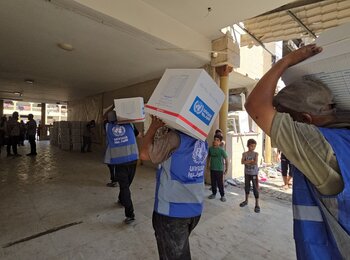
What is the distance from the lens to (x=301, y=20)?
3.53 m

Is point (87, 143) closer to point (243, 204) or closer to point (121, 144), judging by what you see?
point (121, 144)

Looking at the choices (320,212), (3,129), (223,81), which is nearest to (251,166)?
(223,81)

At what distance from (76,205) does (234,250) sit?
7.42 ft

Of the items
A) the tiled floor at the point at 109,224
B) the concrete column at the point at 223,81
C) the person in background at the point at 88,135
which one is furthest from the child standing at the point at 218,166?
the person in background at the point at 88,135

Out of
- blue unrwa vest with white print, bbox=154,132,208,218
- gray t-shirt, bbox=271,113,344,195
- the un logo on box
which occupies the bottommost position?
blue unrwa vest with white print, bbox=154,132,208,218

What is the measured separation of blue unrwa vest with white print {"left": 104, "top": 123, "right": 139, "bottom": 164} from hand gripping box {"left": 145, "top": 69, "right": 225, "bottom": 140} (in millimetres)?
1481

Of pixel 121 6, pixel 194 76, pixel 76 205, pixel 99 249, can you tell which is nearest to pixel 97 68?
pixel 121 6

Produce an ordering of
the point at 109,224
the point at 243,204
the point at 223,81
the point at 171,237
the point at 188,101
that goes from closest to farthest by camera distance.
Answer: the point at 188,101 < the point at 171,237 < the point at 109,224 < the point at 243,204 < the point at 223,81

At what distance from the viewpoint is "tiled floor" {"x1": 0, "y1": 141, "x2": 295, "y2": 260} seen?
80.4 inches

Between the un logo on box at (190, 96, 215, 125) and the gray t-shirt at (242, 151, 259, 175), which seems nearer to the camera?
the un logo on box at (190, 96, 215, 125)

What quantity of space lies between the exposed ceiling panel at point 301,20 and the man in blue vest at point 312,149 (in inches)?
135

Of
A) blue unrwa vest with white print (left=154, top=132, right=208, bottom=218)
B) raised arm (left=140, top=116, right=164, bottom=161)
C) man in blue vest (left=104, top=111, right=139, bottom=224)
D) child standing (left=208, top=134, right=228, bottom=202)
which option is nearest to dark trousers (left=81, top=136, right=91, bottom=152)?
man in blue vest (left=104, top=111, right=139, bottom=224)

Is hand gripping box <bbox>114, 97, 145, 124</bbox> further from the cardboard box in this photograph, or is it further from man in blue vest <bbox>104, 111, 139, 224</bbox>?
the cardboard box

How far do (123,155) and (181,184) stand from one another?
Answer: 4.92 ft
